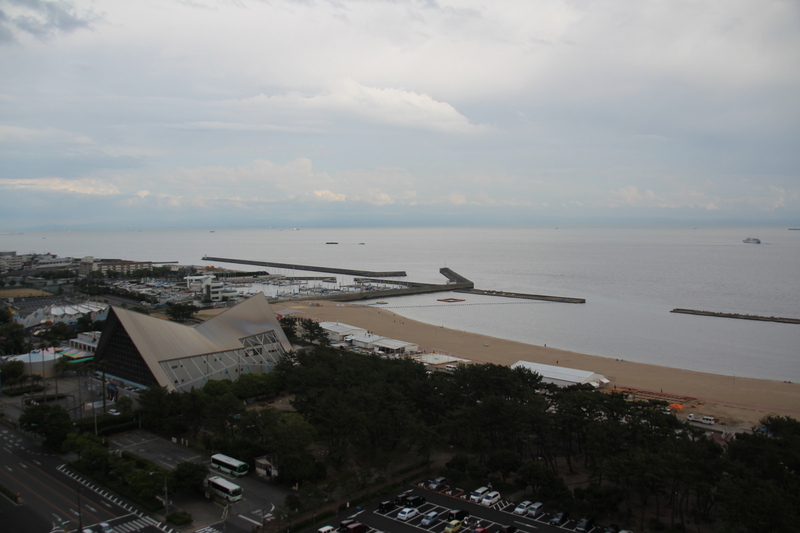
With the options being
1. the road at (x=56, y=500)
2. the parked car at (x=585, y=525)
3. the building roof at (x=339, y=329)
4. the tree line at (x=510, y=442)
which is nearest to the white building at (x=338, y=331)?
the building roof at (x=339, y=329)

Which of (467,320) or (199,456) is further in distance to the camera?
(467,320)

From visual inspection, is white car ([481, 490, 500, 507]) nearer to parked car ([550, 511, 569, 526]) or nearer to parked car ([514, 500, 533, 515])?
parked car ([514, 500, 533, 515])

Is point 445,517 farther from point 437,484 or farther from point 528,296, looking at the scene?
point 528,296

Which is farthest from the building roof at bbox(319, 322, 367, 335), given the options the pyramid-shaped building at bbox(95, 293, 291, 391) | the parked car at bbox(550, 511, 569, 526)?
the parked car at bbox(550, 511, 569, 526)

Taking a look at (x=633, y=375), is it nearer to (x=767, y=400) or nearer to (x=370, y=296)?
(x=767, y=400)

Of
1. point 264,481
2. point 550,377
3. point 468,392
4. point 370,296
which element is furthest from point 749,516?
point 370,296

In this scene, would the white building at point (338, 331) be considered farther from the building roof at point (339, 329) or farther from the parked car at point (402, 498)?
the parked car at point (402, 498)
